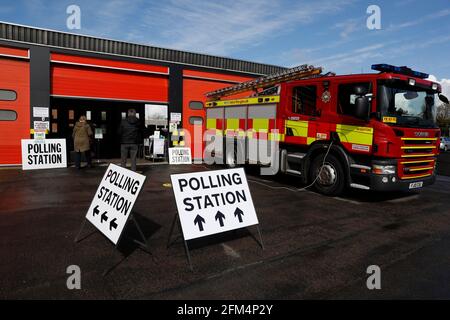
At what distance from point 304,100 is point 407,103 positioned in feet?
7.54

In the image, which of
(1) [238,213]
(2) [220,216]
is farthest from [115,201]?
(1) [238,213]

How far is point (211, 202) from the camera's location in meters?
4.29

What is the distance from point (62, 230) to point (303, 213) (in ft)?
13.6

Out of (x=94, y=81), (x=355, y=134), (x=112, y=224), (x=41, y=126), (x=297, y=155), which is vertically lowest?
(x=112, y=224)

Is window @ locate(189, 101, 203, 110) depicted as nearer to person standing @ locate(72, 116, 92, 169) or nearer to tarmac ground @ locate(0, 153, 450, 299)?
person standing @ locate(72, 116, 92, 169)

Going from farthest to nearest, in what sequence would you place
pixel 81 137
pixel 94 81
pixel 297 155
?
1. pixel 94 81
2. pixel 81 137
3. pixel 297 155

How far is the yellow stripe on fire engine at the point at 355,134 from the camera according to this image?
22.9ft

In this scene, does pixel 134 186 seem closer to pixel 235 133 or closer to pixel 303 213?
pixel 303 213

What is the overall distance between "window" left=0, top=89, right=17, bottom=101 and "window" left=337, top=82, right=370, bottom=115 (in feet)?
33.5

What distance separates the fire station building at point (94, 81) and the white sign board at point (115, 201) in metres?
8.29

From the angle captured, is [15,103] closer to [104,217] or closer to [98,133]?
[98,133]
